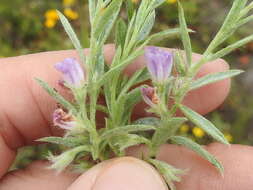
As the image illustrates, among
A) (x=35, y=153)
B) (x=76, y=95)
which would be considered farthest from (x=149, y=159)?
(x=35, y=153)

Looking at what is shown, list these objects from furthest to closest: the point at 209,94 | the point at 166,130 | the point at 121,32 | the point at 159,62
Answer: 1. the point at 209,94
2. the point at 121,32
3. the point at 166,130
4. the point at 159,62

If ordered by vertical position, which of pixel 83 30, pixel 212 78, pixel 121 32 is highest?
pixel 121 32

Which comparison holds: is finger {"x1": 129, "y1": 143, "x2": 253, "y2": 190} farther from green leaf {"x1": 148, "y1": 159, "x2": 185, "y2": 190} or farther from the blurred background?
the blurred background

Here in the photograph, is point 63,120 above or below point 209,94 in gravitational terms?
above

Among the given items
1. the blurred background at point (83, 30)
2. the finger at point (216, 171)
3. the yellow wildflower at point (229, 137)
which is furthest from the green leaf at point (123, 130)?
the blurred background at point (83, 30)

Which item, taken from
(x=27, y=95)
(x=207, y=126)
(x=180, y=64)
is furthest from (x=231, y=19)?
(x=27, y=95)

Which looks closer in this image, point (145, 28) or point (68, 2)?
point (145, 28)

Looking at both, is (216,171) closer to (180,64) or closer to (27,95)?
(180,64)
